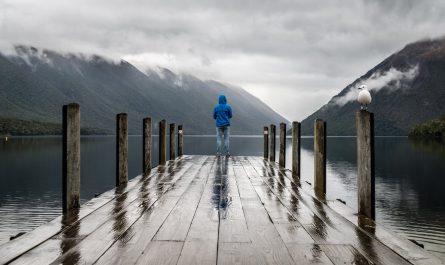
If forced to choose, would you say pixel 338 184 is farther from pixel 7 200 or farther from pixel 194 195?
pixel 194 195

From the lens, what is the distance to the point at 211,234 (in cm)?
573

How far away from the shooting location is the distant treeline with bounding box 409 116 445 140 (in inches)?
5646

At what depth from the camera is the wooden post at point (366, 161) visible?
7504 millimetres

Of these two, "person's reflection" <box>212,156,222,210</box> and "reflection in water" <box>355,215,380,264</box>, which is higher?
"person's reflection" <box>212,156,222,210</box>

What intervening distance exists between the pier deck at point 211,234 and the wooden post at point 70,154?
393 mm

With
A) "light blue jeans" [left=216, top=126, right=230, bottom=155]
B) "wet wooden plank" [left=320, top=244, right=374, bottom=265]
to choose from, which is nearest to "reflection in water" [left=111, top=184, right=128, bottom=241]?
"wet wooden plank" [left=320, top=244, right=374, bottom=265]

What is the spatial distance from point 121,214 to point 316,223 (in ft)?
10.0

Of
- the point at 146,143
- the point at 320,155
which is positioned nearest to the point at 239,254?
the point at 320,155

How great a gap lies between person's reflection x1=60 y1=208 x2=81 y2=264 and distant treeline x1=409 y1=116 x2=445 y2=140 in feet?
475

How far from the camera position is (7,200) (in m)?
27.2

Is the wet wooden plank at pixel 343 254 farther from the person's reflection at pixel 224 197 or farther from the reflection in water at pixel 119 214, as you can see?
the reflection in water at pixel 119 214

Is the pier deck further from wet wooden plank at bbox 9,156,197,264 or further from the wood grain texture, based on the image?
the wood grain texture

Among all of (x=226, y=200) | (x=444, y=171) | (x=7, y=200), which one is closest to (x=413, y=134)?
(x=444, y=171)

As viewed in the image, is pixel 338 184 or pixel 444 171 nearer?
pixel 338 184
